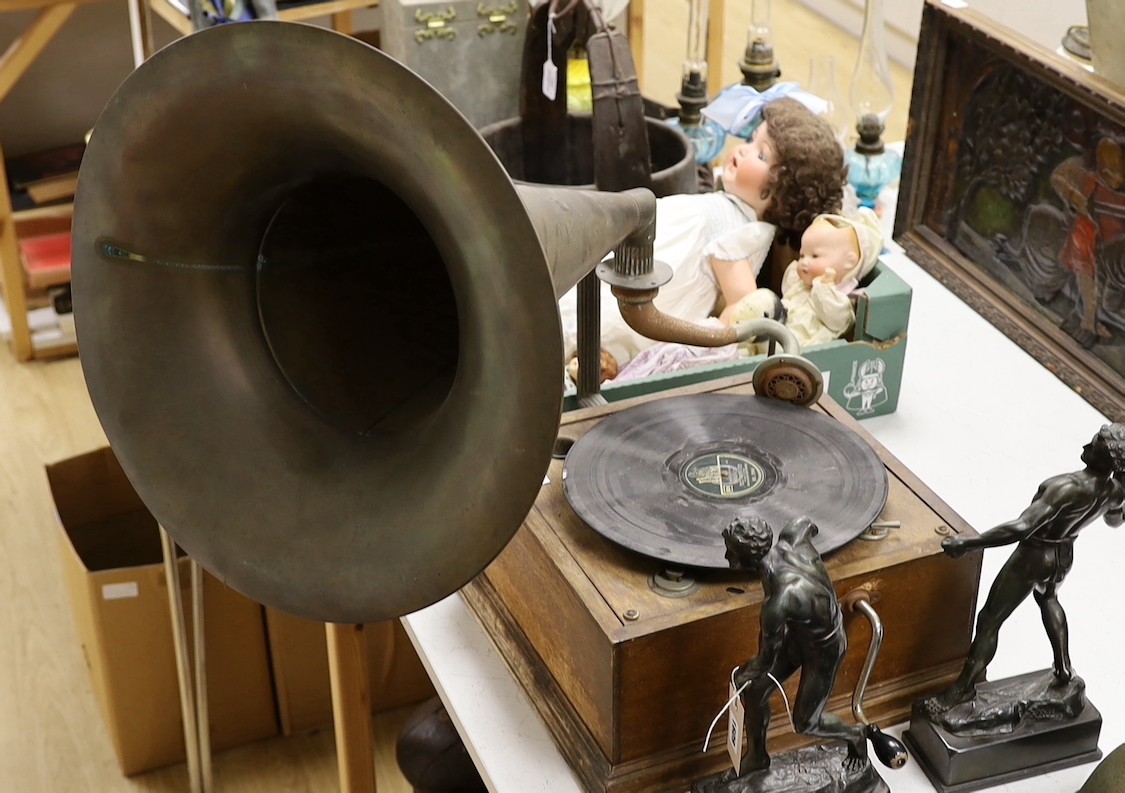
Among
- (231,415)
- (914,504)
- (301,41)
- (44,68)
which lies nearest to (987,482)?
(914,504)

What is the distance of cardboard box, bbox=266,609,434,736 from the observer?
2.30 metres

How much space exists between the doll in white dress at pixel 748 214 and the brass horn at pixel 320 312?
0.71m

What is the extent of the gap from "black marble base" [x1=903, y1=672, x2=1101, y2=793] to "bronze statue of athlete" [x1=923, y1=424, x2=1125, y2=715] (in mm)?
30

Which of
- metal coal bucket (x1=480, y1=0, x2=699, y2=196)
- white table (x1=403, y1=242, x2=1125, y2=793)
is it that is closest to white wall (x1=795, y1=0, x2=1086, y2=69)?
metal coal bucket (x1=480, y1=0, x2=699, y2=196)

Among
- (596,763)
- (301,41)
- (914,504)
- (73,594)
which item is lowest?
(73,594)

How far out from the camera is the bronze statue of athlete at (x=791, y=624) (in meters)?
1.18

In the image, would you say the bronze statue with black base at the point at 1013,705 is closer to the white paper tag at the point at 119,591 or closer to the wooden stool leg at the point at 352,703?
the wooden stool leg at the point at 352,703

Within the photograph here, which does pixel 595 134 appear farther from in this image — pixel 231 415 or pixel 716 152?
pixel 231 415

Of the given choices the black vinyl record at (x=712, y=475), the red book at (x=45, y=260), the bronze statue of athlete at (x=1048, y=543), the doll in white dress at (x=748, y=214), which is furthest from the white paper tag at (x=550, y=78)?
the red book at (x=45, y=260)

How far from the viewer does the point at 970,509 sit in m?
1.79

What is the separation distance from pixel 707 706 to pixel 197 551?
0.51 m

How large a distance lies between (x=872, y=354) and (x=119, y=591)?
122 centimetres

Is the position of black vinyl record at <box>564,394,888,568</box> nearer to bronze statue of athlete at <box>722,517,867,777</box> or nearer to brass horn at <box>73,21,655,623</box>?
bronze statue of athlete at <box>722,517,867,777</box>

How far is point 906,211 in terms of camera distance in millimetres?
2166
